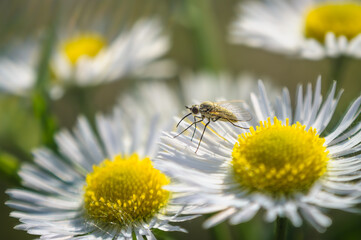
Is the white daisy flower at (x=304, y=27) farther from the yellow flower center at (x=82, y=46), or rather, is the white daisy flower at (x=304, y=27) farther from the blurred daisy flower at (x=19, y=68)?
the blurred daisy flower at (x=19, y=68)

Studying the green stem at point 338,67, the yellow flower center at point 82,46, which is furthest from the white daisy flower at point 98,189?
the yellow flower center at point 82,46

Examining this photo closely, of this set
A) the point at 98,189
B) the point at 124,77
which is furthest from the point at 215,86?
the point at 98,189

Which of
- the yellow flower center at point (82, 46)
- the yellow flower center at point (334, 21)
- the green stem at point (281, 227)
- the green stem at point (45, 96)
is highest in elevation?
the yellow flower center at point (82, 46)

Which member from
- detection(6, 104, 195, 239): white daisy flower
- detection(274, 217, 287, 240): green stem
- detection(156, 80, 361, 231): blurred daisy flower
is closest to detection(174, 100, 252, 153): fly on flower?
detection(156, 80, 361, 231): blurred daisy flower

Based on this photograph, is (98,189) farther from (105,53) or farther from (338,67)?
(105,53)

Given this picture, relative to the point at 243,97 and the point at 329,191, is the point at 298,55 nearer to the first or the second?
the point at 243,97

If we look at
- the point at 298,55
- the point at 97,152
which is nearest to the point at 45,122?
the point at 97,152

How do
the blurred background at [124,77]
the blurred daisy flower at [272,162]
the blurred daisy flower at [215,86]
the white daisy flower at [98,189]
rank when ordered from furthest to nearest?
the blurred daisy flower at [215,86], the blurred background at [124,77], the white daisy flower at [98,189], the blurred daisy flower at [272,162]
